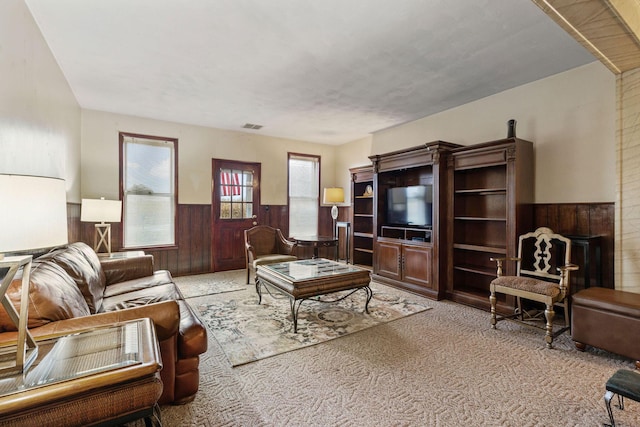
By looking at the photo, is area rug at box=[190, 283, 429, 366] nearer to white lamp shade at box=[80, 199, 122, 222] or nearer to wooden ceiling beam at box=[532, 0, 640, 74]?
white lamp shade at box=[80, 199, 122, 222]

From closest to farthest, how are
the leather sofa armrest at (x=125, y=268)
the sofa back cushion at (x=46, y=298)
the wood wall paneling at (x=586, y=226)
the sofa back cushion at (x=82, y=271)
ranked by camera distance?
1. the sofa back cushion at (x=46, y=298)
2. the sofa back cushion at (x=82, y=271)
3. the wood wall paneling at (x=586, y=226)
4. the leather sofa armrest at (x=125, y=268)

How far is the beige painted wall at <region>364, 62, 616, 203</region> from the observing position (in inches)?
119

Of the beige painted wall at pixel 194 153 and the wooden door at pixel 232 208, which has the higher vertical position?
the beige painted wall at pixel 194 153

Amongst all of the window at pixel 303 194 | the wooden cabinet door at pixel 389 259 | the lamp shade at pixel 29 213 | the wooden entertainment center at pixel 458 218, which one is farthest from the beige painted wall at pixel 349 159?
the lamp shade at pixel 29 213

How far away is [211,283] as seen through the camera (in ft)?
15.6

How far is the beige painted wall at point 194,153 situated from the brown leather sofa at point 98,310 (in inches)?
96.9

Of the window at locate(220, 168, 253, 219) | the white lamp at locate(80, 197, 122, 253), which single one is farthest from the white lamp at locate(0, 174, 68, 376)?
the window at locate(220, 168, 253, 219)

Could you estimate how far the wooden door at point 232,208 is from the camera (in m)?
5.57

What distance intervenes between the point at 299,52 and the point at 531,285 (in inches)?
123

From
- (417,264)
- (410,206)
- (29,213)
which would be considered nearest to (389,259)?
(417,264)

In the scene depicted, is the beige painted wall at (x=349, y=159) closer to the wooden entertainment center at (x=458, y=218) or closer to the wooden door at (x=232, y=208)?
the wooden entertainment center at (x=458, y=218)

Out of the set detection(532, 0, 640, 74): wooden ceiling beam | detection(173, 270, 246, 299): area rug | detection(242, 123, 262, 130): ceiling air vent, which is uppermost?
detection(242, 123, 262, 130): ceiling air vent

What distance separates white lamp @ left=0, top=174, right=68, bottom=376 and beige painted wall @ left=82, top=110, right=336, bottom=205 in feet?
13.5

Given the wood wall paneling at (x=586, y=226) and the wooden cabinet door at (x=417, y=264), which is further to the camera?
the wooden cabinet door at (x=417, y=264)
